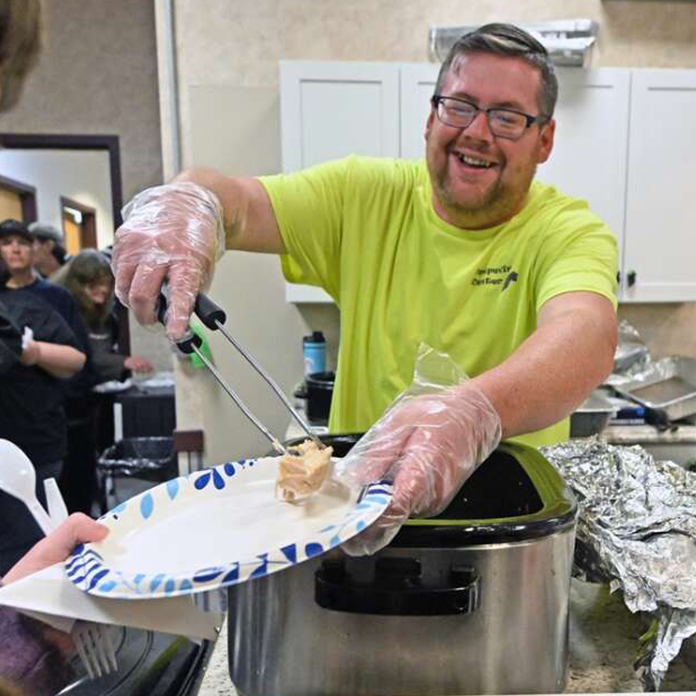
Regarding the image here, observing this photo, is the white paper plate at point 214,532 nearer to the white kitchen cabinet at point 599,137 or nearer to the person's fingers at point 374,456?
the person's fingers at point 374,456

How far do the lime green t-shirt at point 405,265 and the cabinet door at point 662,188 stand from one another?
4.26 ft

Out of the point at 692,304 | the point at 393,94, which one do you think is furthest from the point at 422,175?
the point at 692,304

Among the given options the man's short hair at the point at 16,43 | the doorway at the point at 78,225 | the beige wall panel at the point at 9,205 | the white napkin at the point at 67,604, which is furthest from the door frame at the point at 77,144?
the white napkin at the point at 67,604

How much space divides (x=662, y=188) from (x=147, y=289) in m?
2.06

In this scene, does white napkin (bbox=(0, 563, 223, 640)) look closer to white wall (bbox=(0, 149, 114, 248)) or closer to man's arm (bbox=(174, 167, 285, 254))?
man's arm (bbox=(174, 167, 285, 254))

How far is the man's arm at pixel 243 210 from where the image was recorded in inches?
38.1

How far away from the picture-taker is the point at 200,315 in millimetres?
663

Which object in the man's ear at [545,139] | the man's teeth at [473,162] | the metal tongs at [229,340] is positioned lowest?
the metal tongs at [229,340]

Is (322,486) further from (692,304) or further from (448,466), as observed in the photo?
(692,304)

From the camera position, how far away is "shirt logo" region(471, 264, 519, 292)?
1007mm

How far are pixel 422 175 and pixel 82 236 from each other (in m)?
5.17

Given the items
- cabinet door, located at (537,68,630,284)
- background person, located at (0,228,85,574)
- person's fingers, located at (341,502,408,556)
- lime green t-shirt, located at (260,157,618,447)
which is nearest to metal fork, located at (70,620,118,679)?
person's fingers, located at (341,502,408,556)

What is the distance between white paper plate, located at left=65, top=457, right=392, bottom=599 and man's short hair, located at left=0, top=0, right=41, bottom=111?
2.06 feet

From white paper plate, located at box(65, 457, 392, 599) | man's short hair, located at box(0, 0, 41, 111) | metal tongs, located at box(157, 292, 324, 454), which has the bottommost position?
white paper plate, located at box(65, 457, 392, 599)
